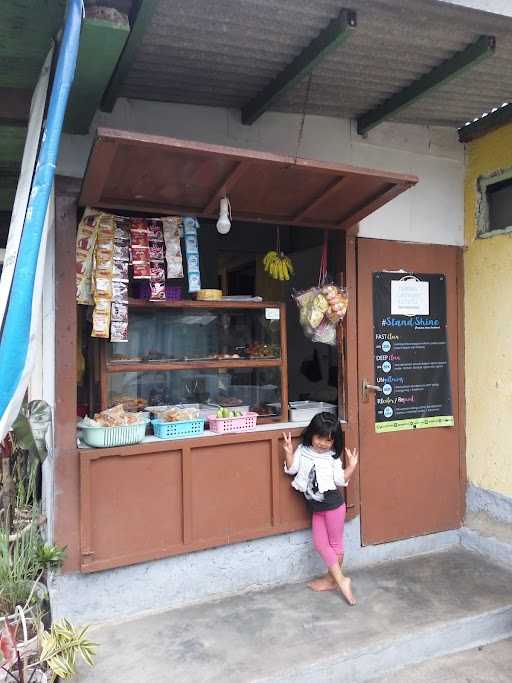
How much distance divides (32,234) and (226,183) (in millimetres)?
1400

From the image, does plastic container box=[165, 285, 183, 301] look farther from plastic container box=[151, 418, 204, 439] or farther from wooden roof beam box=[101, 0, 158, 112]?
wooden roof beam box=[101, 0, 158, 112]

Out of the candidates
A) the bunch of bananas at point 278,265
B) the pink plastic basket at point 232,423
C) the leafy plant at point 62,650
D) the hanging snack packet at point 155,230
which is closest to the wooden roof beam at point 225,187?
the hanging snack packet at point 155,230

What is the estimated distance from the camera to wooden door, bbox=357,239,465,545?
170 inches

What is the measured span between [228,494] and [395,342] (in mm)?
1741

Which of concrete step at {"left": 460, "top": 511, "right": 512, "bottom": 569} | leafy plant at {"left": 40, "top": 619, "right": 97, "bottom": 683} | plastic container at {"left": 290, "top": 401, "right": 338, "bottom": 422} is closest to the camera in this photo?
leafy plant at {"left": 40, "top": 619, "right": 97, "bottom": 683}

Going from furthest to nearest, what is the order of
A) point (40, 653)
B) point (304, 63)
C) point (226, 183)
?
point (226, 183)
point (304, 63)
point (40, 653)

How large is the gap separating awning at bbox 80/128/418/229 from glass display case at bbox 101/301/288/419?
66cm

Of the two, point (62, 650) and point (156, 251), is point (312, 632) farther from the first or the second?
point (156, 251)

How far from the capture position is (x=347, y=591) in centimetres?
368

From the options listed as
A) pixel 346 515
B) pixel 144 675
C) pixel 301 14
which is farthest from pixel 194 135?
pixel 144 675

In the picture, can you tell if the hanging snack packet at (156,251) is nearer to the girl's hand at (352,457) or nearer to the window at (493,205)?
the girl's hand at (352,457)

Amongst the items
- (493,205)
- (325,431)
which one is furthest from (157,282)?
(493,205)

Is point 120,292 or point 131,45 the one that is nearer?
point 131,45

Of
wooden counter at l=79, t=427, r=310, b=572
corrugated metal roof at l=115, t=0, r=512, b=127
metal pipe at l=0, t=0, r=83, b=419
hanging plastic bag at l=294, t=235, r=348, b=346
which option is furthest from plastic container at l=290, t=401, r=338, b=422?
metal pipe at l=0, t=0, r=83, b=419
